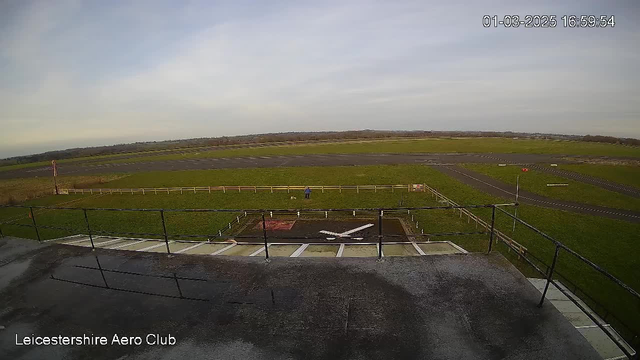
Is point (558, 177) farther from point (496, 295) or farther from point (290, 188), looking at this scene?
point (496, 295)

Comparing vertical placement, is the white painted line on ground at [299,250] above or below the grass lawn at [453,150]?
below

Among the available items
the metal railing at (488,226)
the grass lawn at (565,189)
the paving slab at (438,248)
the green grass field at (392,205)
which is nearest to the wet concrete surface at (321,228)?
the green grass field at (392,205)

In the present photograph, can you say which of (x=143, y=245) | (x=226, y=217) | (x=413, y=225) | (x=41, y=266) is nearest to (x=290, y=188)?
(x=226, y=217)

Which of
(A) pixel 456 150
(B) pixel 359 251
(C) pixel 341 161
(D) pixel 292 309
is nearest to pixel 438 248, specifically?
(B) pixel 359 251

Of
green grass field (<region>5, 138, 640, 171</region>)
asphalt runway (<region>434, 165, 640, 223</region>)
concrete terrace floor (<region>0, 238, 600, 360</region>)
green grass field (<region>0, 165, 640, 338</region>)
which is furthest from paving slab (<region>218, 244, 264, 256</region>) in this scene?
green grass field (<region>5, 138, 640, 171</region>)

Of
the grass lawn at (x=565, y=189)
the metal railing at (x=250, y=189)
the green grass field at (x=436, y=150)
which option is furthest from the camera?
the green grass field at (x=436, y=150)

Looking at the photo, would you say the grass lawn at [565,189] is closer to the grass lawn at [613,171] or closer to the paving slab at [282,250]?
the grass lawn at [613,171]

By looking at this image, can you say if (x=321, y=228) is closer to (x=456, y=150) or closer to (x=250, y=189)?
(x=250, y=189)
